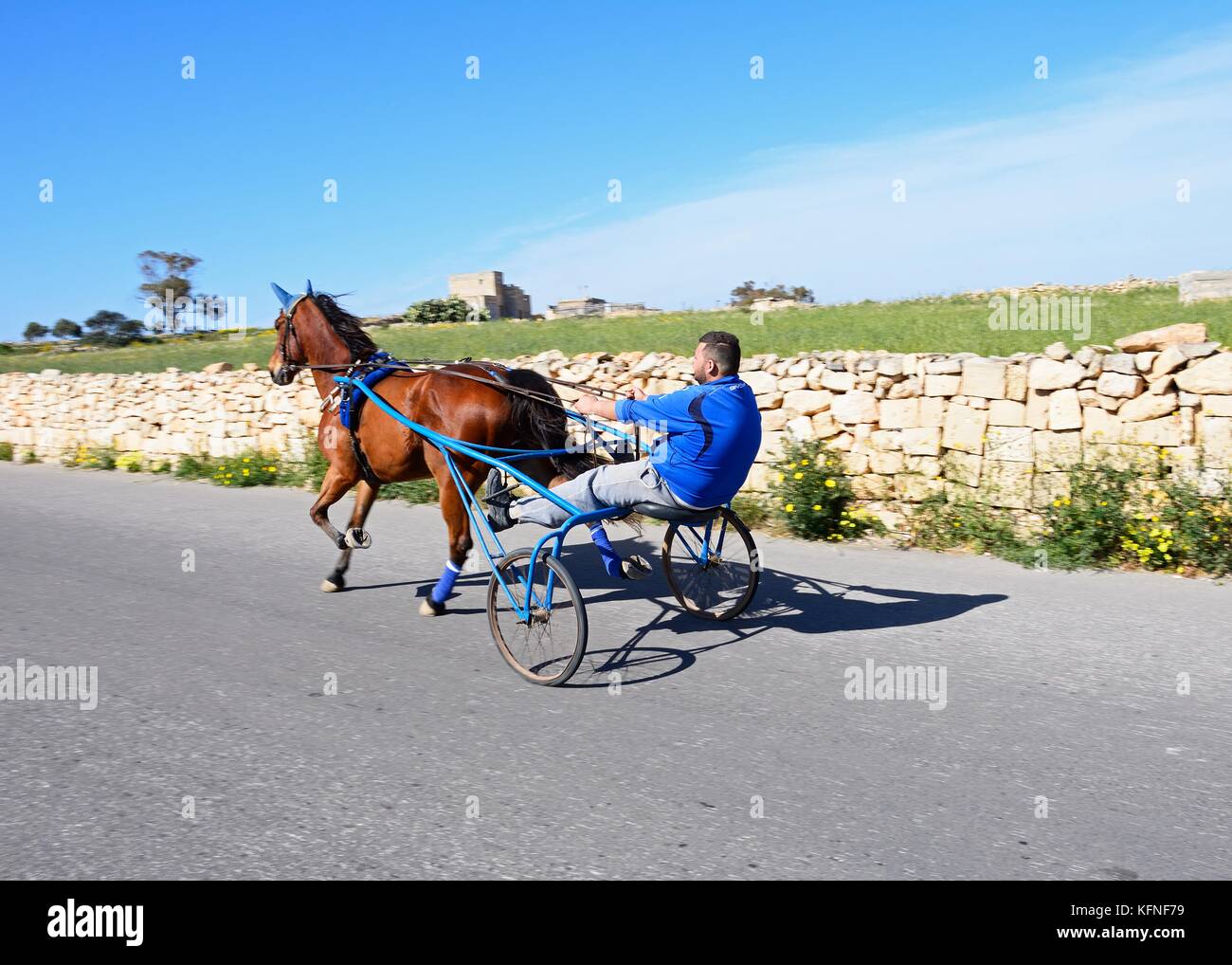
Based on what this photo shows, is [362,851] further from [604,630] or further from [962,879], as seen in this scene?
[604,630]

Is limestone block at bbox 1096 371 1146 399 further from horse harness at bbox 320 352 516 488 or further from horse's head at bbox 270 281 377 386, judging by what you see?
horse's head at bbox 270 281 377 386

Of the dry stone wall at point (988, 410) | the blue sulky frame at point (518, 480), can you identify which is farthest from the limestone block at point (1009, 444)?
the blue sulky frame at point (518, 480)

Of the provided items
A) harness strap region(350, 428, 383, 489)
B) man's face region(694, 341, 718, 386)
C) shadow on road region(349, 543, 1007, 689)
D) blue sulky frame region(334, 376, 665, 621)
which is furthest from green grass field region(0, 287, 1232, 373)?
harness strap region(350, 428, 383, 489)

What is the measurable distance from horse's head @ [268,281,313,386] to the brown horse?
36cm

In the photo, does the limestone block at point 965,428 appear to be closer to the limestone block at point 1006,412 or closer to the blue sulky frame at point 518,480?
the limestone block at point 1006,412

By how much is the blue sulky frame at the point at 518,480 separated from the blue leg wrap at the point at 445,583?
0.30m

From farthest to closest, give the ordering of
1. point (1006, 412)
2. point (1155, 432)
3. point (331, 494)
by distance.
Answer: point (1006, 412)
point (1155, 432)
point (331, 494)

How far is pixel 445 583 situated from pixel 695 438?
7.44 ft

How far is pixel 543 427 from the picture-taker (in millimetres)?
6254

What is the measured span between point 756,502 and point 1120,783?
19.1 ft

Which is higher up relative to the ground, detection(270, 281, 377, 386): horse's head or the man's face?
detection(270, 281, 377, 386): horse's head

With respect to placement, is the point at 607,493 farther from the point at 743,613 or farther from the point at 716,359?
the point at 743,613

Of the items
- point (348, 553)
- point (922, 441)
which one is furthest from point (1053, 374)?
point (348, 553)

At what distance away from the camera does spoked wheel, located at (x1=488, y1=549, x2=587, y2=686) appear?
5.01 m
